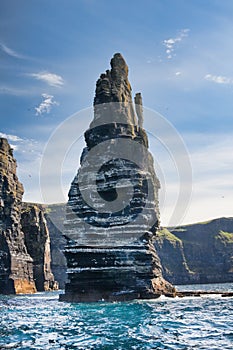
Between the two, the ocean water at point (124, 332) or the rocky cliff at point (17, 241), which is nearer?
the ocean water at point (124, 332)

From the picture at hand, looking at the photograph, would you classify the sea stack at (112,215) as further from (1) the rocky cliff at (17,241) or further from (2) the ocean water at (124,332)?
(1) the rocky cliff at (17,241)

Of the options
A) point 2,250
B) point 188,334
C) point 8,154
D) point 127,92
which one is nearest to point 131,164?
point 127,92

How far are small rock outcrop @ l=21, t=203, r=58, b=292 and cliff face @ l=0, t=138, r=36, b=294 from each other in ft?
40.8

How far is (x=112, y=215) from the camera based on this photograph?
66.1 m

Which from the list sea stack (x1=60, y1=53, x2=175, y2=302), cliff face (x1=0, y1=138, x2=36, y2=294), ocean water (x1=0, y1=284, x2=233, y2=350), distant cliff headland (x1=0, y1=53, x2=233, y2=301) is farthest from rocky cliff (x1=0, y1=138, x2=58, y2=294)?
ocean water (x1=0, y1=284, x2=233, y2=350)

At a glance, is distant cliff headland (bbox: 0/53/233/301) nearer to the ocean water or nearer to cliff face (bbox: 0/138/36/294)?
the ocean water

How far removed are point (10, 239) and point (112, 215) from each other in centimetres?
6482

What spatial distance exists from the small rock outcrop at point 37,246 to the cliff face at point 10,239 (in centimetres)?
1245

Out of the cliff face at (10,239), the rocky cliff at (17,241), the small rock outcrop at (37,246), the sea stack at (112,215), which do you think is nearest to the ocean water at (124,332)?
the sea stack at (112,215)

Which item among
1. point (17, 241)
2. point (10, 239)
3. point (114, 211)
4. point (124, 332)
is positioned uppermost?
point (10, 239)

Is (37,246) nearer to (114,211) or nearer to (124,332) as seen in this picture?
(114,211)

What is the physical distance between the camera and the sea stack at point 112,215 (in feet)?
200

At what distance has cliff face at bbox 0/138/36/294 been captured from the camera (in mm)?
115500

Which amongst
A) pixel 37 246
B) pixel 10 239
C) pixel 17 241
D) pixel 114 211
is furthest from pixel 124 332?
pixel 37 246
